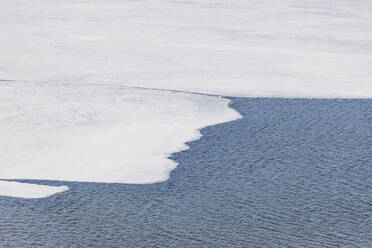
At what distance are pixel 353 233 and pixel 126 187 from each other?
133 cm

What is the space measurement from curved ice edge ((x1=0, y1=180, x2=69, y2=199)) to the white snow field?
0.06 meters

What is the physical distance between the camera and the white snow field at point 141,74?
5.24 meters

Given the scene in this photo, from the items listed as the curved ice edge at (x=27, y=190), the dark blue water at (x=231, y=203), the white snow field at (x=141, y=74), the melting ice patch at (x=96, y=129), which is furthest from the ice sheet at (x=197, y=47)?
the curved ice edge at (x=27, y=190)

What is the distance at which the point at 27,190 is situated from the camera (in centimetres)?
441

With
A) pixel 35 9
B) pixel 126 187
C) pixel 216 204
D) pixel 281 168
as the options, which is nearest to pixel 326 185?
pixel 281 168

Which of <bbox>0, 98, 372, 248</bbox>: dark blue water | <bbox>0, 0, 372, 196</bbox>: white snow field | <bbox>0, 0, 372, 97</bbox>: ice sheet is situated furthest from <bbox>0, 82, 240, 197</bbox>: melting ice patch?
<bbox>0, 0, 372, 97</bbox>: ice sheet

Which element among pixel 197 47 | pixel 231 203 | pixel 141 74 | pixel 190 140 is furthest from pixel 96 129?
pixel 197 47

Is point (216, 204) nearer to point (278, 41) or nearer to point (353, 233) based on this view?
point (353, 233)

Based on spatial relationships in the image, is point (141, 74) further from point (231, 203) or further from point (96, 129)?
point (231, 203)

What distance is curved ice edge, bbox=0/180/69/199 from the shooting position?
4.33 meters

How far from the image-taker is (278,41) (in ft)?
35.5

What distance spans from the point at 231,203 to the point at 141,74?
4.06m

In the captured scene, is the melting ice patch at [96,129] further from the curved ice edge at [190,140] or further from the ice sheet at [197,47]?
the ice sheet at [197,47]

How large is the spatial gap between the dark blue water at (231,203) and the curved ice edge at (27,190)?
6 cm
